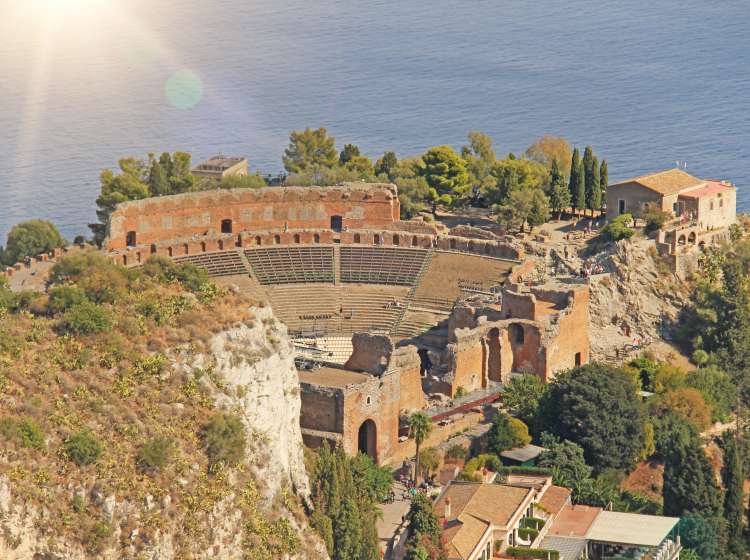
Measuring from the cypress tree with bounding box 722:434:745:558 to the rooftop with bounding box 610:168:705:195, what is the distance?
29150mm

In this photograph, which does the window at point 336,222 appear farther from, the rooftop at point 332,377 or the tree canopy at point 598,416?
the tree canopy at point 598,416

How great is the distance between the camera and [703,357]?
9425cm

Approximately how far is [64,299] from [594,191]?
51.8 meters

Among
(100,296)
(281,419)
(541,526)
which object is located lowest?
(541,526)

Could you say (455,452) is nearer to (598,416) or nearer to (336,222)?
(598,416)

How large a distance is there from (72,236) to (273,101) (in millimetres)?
56509

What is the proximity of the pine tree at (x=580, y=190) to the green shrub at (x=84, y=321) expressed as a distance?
5064cm

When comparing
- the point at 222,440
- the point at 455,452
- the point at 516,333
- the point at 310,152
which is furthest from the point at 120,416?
the point at 310,152

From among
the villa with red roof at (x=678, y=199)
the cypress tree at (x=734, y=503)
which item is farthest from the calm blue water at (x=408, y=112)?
the cypress tree at (x=734, y=503)

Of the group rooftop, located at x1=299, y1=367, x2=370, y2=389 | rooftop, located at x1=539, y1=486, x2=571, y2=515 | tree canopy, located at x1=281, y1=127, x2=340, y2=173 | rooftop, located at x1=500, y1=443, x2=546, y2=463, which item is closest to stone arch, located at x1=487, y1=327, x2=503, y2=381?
rooftop, located at x1=500, y1=443, x2=546, y2=463

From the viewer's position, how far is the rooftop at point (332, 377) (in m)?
77.5

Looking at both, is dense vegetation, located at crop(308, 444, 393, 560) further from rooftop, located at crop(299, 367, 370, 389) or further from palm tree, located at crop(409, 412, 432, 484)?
rooftop, located at crop(299, 367, 370, 389)

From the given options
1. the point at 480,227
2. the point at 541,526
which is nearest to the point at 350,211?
the point at 480,227

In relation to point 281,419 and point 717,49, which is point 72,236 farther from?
point 717,49
